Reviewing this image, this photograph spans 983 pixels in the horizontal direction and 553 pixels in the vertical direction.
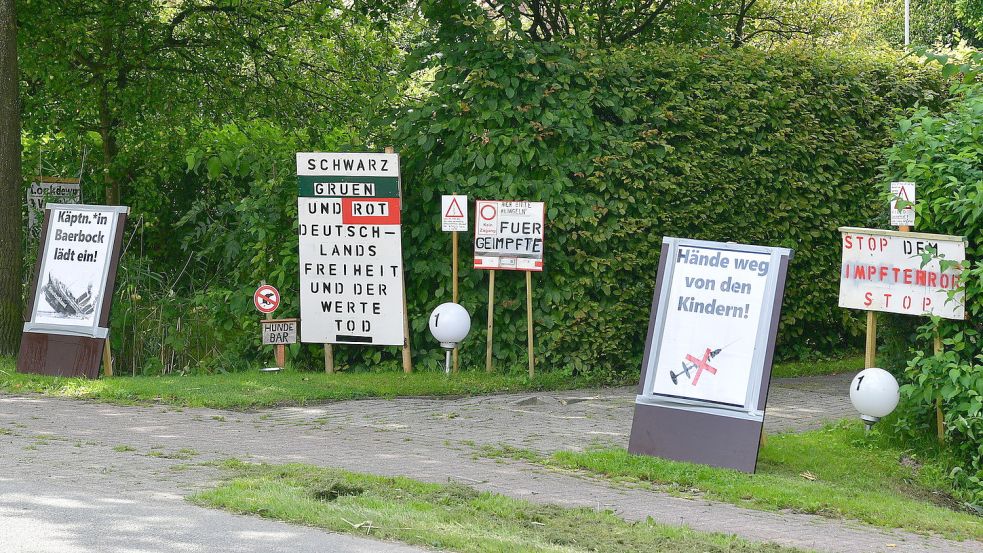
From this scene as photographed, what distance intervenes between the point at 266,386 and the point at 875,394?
614 cm

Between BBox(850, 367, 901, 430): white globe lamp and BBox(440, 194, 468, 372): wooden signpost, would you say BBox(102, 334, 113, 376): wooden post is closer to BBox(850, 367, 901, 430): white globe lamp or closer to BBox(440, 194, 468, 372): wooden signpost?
BBox(440, 194, 468, 372): wooden signpost

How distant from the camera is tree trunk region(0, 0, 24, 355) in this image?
1372cm

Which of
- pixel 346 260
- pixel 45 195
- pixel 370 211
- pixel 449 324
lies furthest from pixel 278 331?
pixel 45 195

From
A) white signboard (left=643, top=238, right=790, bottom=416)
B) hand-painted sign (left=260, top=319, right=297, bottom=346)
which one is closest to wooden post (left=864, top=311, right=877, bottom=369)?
white signboard (left=643, top=238, right=790, bottom=416)

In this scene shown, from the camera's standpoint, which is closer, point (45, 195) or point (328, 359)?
point (328, 359)

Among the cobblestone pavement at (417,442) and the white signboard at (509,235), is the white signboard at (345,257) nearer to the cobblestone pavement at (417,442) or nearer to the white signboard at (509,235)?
the white signboard at (509,235)

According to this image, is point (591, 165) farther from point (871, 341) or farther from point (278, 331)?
point (871, 341)

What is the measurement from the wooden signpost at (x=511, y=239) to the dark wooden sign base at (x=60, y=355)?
4337mm

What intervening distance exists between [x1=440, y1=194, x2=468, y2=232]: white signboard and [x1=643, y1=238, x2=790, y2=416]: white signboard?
415 centimetres

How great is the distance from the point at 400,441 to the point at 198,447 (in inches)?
63.2

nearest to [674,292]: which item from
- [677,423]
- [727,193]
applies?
[677,423]

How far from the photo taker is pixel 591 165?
13.5 meters

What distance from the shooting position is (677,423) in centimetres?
911

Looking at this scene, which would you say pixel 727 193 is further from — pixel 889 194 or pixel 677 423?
pixel 677 423
